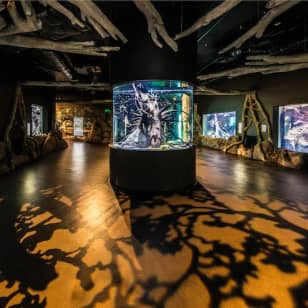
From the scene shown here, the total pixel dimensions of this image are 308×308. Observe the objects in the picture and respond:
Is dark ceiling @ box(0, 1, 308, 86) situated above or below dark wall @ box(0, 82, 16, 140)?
above

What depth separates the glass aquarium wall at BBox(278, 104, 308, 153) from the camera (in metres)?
6.71

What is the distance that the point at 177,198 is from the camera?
13.7ft

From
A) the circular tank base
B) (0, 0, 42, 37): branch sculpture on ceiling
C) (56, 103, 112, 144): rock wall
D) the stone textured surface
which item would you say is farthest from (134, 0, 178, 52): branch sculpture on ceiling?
(56, 103, 112, 144): rock wall

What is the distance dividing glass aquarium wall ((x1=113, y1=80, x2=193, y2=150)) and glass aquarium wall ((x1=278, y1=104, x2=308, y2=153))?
402 centimetres

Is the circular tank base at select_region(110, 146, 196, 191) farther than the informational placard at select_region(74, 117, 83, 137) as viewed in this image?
No

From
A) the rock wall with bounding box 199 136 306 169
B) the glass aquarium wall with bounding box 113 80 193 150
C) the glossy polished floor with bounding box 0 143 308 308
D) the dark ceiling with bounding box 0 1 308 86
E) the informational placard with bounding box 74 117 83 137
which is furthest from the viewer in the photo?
the informational placard with bounding box 74 117 83 137

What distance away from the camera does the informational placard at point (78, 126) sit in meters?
16.1

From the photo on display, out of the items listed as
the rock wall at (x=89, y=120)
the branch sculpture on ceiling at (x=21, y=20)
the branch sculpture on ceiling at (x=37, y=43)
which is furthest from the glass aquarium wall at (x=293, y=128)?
the rock wall at (x=89, y=120)

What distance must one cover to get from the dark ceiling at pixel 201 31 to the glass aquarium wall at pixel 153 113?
0.99 meters

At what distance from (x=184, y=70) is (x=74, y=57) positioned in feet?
16.4

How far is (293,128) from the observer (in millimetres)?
7125

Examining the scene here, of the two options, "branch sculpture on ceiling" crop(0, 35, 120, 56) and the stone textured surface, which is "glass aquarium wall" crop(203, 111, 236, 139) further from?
"branch sculpture on ceiling" crop(0, 35, 120, 56)

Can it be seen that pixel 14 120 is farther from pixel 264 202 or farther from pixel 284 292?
pixel 284 292

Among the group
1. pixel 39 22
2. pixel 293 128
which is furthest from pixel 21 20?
pixel 293 128
